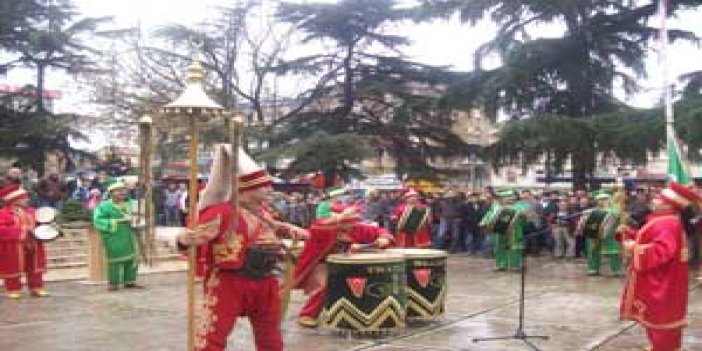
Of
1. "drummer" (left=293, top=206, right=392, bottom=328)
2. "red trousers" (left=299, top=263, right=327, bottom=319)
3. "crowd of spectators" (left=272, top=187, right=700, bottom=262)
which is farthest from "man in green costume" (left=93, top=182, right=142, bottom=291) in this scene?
"crowd of spectators" (left=272, top=187, right=700, bottom=262)

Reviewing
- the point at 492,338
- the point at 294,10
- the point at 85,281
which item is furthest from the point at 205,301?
the point at 294,10

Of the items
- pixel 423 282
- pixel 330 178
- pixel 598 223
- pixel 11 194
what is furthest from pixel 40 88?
pixel 423 282

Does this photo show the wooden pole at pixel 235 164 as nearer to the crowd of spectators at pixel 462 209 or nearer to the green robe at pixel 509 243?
the green robe at pixel 509 243

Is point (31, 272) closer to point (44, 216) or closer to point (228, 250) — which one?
point (44, 216)

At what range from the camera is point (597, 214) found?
57.3 ft

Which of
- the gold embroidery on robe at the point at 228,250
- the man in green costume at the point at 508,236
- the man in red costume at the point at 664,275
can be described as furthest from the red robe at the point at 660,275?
the man in green costume at the point at 508,236

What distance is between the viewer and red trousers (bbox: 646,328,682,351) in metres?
8.55

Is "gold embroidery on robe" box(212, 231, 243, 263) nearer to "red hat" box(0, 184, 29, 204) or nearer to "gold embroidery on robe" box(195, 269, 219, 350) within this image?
"gold embroidery on robe" box(195, 269, 219, 350)

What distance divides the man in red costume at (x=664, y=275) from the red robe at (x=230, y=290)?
3.47 metres

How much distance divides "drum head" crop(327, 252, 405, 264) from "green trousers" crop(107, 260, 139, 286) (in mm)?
5897

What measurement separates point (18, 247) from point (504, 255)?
9209 millimetres

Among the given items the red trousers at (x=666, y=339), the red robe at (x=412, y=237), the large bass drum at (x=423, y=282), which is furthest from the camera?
the red robe at (x=412, y=237)

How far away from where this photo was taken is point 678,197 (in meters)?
8.57

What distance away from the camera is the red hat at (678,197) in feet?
28.1
